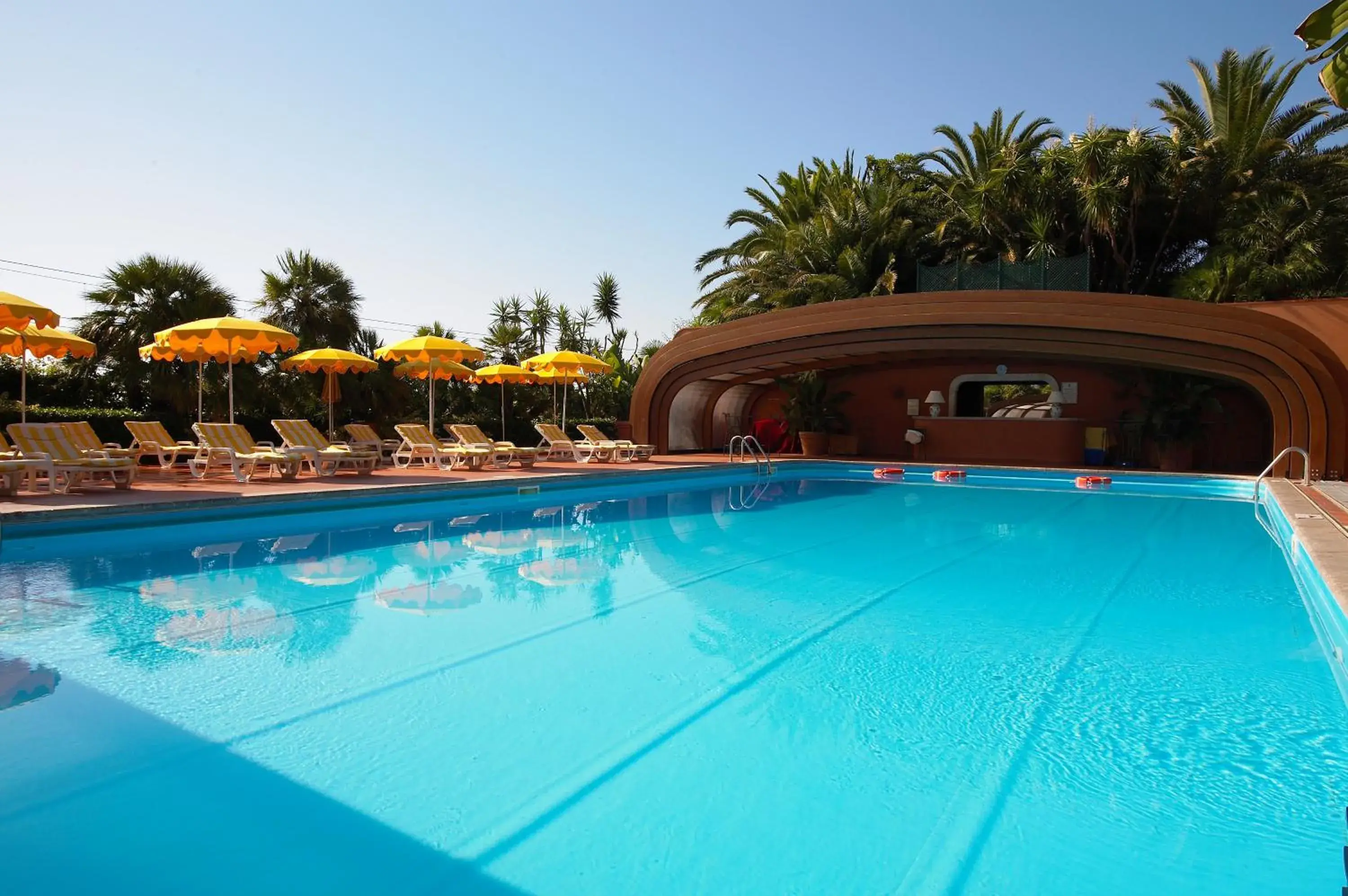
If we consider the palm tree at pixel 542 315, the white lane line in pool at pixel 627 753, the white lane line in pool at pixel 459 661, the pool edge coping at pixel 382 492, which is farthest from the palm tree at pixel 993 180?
the white lane line in pool at pixel 627 753

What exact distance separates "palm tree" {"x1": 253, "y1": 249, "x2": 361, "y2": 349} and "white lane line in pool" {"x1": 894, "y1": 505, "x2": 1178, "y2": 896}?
1921 centimetres

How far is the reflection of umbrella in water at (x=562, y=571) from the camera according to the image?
735 cm

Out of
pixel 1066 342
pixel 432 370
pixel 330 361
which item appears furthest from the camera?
pixel 1066 342

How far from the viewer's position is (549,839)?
279 cm

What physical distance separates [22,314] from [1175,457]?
20.5 meters

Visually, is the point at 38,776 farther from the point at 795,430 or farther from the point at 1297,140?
the point at 1297,140

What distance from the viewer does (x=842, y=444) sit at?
22.8 meters

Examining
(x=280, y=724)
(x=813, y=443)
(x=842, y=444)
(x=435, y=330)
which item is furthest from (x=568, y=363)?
(x=280, y=724)

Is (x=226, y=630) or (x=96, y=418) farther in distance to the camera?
(x=96, y=418)

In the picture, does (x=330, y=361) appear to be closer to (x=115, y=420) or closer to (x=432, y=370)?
(x=432, y=370)

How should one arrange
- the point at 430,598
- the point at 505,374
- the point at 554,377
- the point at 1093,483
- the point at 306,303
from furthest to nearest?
1. the point at 306,303
2. the point at 505,374
3. the point at 554,377
4. the point at 1093,483
5. the point at 430,598

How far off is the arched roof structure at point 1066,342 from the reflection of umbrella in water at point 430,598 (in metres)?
13.4

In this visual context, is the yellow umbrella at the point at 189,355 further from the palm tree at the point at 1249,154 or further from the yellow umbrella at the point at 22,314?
the palm tree at the point at 1249,154

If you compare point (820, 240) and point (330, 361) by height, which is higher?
point (820, 240)
